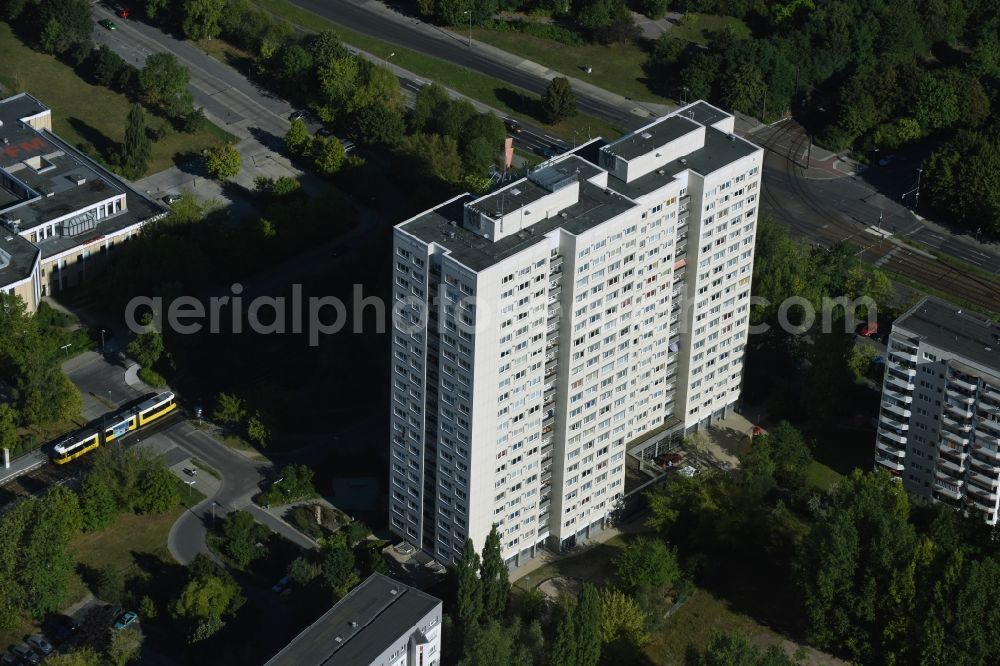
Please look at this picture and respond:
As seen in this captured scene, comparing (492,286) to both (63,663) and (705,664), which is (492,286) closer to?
(705,664)

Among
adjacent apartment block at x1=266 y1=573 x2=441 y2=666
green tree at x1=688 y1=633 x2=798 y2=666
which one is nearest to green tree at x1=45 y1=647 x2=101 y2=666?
adjacent apartment block at x1=266 y1=573 x2=441 y2=666

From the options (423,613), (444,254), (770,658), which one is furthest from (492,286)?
(770,658)

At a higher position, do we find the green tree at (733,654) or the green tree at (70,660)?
the green tree at (733,654)

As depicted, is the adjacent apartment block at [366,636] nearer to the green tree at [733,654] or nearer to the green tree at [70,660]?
the green tree at [70,660]

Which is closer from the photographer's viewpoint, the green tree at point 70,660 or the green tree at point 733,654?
the green tree at point 733,654

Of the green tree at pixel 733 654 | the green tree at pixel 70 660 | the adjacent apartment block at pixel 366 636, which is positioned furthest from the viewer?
the green tree at pixel 70 660

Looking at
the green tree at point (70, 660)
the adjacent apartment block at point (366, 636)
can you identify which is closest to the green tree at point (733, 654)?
the adjacent apartment block at point (366, 636)

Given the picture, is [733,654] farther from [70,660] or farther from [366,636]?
[70,660]

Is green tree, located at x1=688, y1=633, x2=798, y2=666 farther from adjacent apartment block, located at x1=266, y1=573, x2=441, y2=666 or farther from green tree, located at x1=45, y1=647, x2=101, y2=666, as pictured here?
green tree, located at x1=45, y1=647, x2=101, y2=666

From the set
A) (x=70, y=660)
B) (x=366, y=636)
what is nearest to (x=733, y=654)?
(x=366, y=636)

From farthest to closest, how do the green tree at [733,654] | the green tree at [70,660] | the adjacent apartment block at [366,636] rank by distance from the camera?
1. the green tree at [70,660]
2. the green tree at [733,654]
3. the adjacent apartment block at [366,636]
